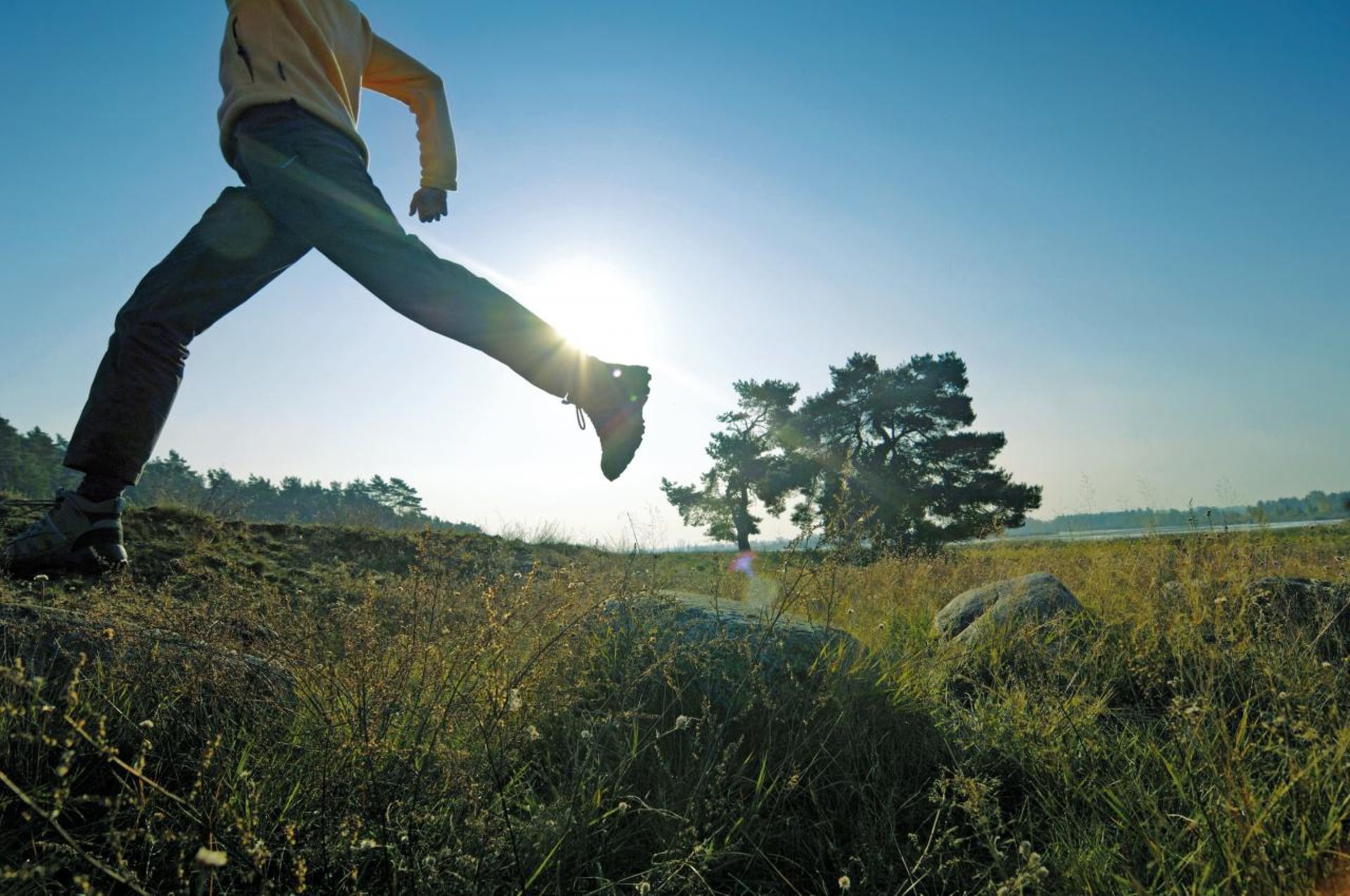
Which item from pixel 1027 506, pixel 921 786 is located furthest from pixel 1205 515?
pixel 1027 506

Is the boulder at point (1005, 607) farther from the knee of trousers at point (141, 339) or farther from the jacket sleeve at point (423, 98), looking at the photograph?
A: the knee of trousers at point (141, 339)

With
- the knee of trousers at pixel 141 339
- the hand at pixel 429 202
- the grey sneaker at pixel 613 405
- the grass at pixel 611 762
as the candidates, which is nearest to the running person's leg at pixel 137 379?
the knee of trousers at pixel 141 339

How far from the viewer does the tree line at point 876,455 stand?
2577cm

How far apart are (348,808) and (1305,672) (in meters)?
2.43

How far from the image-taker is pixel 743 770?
5.72 ft

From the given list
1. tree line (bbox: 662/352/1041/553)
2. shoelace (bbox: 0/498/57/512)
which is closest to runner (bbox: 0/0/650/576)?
shoelace (bbox: 0/498/57/512)

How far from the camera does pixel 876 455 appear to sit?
28.1 m

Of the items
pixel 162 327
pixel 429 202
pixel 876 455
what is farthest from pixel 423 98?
pixel 876 455

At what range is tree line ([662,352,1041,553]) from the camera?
25.8 meters

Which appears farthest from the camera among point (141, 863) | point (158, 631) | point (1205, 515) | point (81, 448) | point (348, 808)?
point (1205, 515)

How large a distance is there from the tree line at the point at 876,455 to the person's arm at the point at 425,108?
2124 cm

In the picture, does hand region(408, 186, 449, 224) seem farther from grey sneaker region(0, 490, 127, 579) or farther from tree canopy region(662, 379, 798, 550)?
tree canopy region(662, 379, 798, 550)

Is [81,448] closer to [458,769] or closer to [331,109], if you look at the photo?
[331,109]

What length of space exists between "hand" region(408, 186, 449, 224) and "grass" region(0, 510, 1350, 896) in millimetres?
1723
